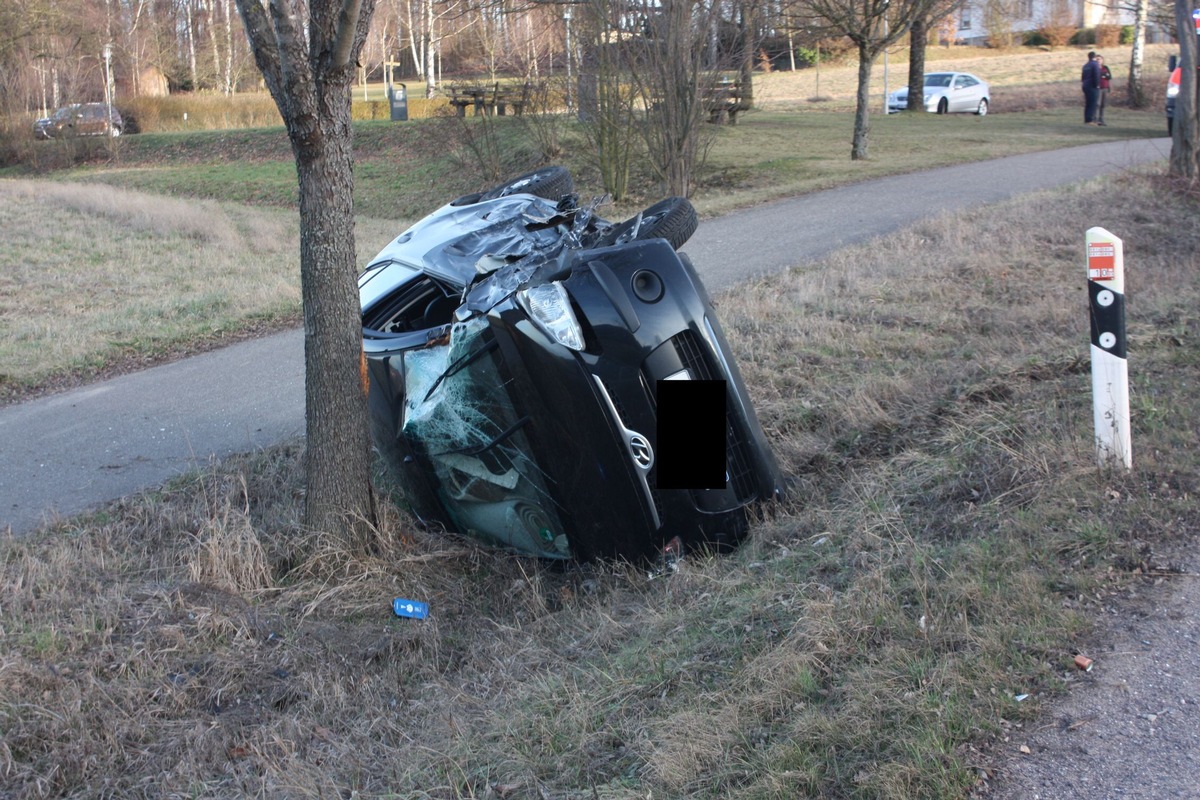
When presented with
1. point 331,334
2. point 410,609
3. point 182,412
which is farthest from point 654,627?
point 182,412

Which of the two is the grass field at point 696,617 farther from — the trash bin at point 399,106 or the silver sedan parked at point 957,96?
the trash bin at point 399,106

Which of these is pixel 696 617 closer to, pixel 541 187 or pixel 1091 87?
pixel 541 187

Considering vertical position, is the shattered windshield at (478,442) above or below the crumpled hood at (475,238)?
below

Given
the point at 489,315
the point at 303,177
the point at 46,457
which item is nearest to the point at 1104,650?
the point at 489,315

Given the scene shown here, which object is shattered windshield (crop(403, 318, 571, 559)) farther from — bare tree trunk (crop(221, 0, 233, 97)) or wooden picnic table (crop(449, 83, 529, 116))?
bare tree trunk (crop(221, 0, 233, 97))

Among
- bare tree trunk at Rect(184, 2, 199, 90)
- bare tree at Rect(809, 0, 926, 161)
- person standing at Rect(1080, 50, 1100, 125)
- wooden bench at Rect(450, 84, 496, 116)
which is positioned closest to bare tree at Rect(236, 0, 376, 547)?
bare tree at Rect(809, 0, 926, 161)

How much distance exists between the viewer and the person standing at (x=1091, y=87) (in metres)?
27.4

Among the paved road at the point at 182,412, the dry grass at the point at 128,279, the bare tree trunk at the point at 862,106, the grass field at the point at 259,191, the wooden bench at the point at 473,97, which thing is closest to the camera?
the paved road at the point at 182,412

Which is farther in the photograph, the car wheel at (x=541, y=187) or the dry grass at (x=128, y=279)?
the dry grass at (x=128, y=279)

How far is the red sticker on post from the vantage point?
4488mm

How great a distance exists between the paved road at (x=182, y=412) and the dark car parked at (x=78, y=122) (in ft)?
114

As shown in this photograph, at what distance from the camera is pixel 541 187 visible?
23.7ft

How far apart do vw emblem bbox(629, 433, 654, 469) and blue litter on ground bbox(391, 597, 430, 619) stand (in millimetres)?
1286

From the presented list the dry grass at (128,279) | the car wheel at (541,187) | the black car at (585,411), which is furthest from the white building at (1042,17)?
the black car at (585,411)
